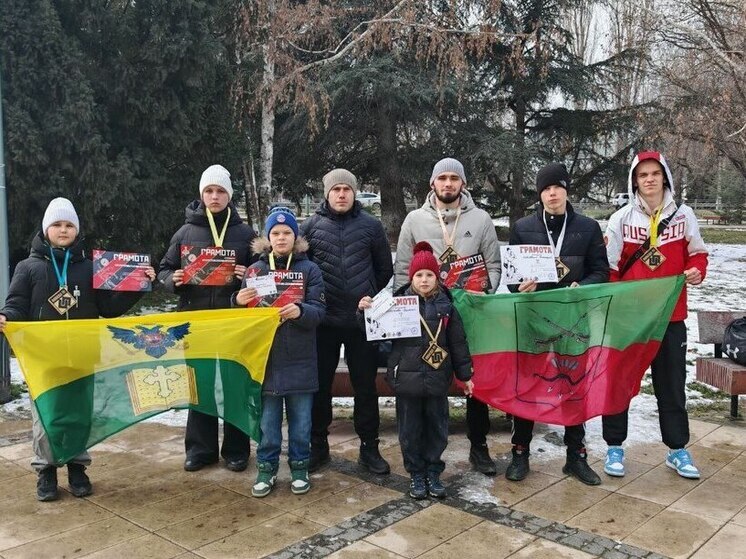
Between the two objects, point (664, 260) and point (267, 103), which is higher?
point (267, 103)

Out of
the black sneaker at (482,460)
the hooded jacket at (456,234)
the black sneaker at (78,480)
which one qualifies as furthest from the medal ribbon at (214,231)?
the black sneaker at (482,460)

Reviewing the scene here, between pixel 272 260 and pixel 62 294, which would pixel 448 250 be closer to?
pixel 272 260

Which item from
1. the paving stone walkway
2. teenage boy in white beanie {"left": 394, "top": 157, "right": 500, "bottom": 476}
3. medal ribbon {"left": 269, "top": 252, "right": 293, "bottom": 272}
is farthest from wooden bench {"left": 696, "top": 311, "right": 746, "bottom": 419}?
medal ribbon {"left": 269, "top": 252, "right": 293, "bottom": 272}

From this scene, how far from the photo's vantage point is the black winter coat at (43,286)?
14.4 feet

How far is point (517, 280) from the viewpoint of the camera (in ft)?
15.1

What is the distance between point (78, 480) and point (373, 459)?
1955 millimetres

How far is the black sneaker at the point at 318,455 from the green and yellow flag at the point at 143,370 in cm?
68

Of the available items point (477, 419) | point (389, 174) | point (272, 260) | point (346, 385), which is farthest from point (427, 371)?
point (389, 174)

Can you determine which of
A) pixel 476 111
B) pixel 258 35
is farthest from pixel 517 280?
pixel 476 111

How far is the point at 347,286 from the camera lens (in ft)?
15.3

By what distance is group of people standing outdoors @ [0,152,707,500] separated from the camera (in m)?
4.36

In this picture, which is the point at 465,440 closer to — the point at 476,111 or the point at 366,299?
the point at 366,299

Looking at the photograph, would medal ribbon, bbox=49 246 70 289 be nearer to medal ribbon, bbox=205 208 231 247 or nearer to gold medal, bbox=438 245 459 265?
medal ribbon, bbox=205 208 231 247

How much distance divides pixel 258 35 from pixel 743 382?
420 inches
